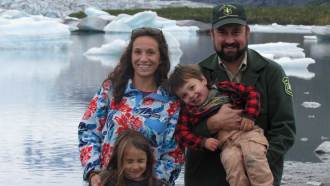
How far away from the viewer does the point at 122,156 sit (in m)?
1.93

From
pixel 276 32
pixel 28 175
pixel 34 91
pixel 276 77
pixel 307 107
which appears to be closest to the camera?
pixel 276 77

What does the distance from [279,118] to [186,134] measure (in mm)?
289

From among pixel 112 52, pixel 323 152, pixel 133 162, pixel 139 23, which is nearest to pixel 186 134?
pixel 133 162

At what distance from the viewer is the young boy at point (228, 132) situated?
198 cm

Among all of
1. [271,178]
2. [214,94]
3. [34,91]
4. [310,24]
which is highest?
[214,94]

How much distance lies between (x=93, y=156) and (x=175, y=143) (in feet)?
0.77

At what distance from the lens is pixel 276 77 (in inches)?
83.8

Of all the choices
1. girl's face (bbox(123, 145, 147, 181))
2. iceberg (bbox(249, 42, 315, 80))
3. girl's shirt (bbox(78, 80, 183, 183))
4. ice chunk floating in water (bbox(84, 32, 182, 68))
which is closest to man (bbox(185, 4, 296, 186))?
girl's shirt (bbox(78, 80, 183, 183))

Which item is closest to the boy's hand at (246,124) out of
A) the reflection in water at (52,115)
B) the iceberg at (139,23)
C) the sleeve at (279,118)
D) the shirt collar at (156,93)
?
the sleeve at (279,118)

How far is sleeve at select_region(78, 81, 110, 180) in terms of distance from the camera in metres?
2.05

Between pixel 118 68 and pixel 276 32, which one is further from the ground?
pixel 118 68

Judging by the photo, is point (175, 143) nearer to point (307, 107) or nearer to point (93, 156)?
point (93, 156)

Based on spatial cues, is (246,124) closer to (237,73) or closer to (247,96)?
(247,96)

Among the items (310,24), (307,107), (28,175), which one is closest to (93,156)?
(28,175)
